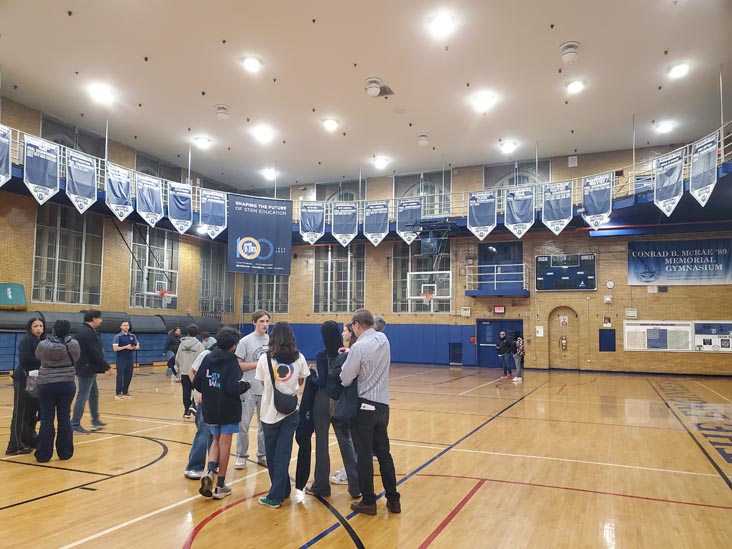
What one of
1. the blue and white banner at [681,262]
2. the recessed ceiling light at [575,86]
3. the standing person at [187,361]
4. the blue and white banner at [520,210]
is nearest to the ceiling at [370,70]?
the recessed ceiling light at [575,86]

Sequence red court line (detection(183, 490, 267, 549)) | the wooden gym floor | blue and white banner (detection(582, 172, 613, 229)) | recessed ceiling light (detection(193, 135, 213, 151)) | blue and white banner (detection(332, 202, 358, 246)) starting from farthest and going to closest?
blue and white banner (detection(332, 202, 358, 246)) → recessed ceiling light (detection(193, 135, 213, 151)) → blue and white banner (detection(582, 172, 613, 229)) → the wooden gym floor → red court line (detection(183, 490, 267, 549))

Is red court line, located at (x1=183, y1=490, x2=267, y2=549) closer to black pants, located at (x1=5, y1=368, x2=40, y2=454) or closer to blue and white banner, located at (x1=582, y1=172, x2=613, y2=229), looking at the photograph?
black pants, located at (x1=5, y1=368, x2=40, y2=454)

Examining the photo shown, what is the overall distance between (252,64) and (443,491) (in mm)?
12627

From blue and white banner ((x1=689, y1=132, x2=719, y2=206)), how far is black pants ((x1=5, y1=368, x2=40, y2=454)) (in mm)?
14260

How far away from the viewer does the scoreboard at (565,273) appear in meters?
20.1

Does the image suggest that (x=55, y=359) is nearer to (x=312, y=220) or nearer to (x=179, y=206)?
(x=179, y=206)

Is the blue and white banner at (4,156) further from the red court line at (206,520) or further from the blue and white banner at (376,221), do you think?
the red court line at (206,520)

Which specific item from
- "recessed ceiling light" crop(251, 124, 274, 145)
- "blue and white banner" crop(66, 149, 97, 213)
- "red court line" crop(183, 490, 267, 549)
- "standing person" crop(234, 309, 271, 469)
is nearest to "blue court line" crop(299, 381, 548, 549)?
"red court line" crop(183, 490, 267, 549)

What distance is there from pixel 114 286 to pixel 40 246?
3.00 meters

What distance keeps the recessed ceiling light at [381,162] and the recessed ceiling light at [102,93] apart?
1000 centimetres

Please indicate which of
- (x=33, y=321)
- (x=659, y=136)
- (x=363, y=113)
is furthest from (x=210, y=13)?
(x=659, y=136)

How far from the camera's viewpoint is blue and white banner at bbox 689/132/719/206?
495 inches

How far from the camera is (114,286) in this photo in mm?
19750

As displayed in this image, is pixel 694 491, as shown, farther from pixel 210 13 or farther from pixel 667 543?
pixel 210 13
